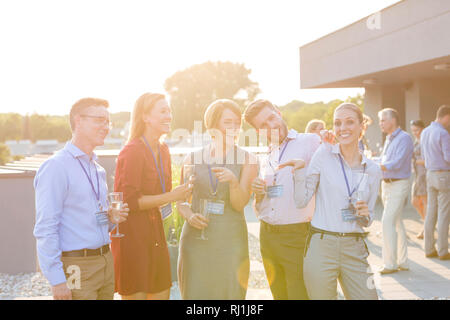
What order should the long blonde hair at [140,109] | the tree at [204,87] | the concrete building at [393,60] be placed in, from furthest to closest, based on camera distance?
the tree at [204,87] → the concrete building at [393,60] → the long blonde hair at [140,109]

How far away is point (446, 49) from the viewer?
899 centimetres

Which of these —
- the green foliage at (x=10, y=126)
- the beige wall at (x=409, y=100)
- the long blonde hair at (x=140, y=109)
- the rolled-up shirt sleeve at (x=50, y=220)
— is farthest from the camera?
the green foliage at (x=10, y=126)

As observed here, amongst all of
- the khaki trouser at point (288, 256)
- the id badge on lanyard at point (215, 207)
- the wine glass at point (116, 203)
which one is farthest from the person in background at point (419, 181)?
the wine glass at point (116, 203)

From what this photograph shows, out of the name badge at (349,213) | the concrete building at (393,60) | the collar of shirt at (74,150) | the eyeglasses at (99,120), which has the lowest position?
the name badge at (349,213)

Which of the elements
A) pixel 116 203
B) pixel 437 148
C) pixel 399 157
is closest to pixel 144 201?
pixel 116 203

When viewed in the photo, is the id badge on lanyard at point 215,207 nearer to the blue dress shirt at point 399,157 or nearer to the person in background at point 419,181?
the blue dress shirt at point 399,157

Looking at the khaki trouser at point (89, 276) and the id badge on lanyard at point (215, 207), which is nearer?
the khaki trouser at point (89, 276)

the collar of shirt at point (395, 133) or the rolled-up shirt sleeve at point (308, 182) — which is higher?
the collar of shirt at point (395, 133)

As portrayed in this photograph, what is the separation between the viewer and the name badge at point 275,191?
300 cm

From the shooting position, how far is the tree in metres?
55.3

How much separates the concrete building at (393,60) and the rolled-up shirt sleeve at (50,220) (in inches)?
334
